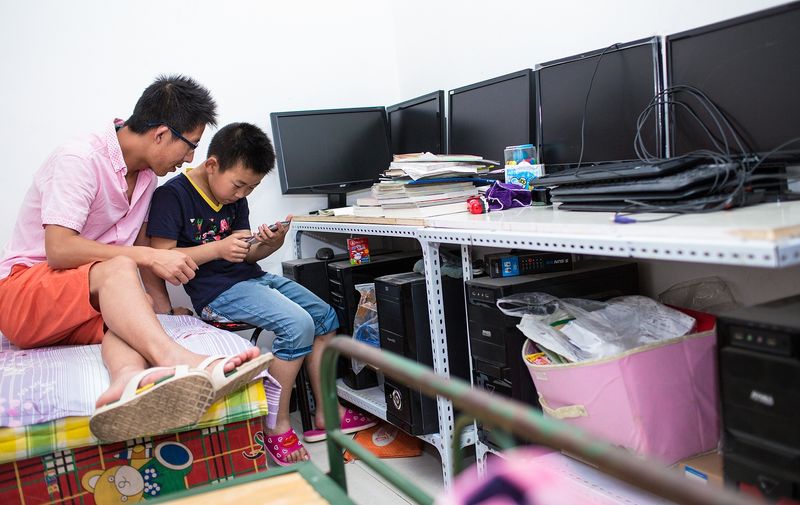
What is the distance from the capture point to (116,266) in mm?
1747

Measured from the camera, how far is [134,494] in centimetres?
157

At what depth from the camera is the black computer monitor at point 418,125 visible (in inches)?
98.5

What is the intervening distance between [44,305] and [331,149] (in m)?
1.35

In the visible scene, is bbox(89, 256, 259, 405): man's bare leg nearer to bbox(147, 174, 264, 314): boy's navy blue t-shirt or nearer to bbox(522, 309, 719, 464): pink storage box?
bbox(147, 174, 264, 314): boy's navy blue t-shirt

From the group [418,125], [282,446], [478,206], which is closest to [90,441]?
[282,446]

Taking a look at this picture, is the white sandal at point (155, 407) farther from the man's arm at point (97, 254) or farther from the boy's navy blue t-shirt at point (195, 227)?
the boy's navy blue t-shirt at point (195, 227)

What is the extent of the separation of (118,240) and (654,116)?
64.7 inches

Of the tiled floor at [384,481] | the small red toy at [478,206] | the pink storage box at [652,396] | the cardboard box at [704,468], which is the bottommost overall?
the tiled floor at [384,481]

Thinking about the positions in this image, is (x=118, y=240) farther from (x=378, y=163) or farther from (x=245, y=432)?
(x=378, y=163)

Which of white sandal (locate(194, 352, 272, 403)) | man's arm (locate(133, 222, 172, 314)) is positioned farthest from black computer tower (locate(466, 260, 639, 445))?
man's arm (locate(133, 222, 172, 314))

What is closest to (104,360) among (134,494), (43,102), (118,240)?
(134,494)

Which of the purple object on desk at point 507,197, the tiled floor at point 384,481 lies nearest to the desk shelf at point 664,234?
the purple object on desk at point 507,197

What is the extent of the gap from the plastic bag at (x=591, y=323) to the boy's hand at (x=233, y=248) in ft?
3.21

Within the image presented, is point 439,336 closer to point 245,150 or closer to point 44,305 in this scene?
point 245,150
